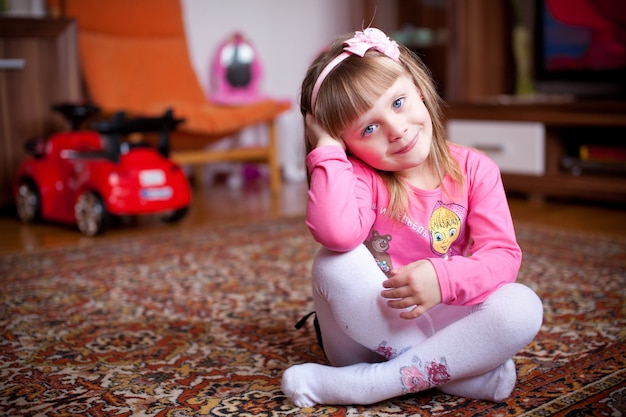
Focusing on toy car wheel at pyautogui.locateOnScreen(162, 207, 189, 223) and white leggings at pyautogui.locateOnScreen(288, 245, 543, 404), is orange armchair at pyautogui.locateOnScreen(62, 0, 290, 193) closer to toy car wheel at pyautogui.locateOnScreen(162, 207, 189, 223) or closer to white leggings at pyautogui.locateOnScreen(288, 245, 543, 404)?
toy car wheel at pyautogui.locateOnScreen(162, 207, 189, 223)

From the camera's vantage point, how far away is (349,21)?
175 inches

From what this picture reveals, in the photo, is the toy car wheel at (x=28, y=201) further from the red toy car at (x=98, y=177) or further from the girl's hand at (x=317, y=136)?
the girl's hand at (x=317, y=136)

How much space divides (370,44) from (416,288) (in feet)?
1.10

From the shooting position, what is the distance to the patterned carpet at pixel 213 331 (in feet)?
3.50

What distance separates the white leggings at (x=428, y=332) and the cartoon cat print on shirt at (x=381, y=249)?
0.18 ft

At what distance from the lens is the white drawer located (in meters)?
2.99

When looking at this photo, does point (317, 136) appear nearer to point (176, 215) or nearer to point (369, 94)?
point (369, 94)

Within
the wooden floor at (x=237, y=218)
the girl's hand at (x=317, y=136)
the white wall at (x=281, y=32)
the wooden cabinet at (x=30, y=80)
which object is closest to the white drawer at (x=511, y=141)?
the wooden floor at (x=237, y=218)

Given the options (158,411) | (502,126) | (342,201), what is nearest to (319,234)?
(342,201)

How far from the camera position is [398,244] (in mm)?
1080

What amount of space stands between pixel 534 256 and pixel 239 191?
1814 mm

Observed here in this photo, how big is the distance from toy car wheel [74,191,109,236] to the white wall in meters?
1.56

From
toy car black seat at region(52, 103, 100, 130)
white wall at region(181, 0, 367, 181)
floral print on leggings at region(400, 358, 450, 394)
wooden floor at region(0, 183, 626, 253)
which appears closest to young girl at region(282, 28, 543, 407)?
floral print on leggings at region(400, 358, 450, 394)

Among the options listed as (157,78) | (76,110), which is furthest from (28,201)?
(157,78)
